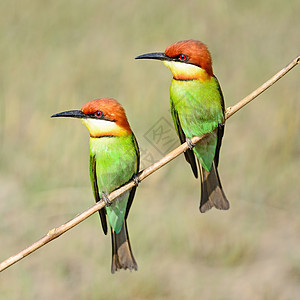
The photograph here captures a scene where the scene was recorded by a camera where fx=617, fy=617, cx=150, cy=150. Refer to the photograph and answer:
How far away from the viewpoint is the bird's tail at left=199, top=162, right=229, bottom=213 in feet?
7.18

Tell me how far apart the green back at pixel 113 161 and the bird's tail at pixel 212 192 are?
11.6 inches

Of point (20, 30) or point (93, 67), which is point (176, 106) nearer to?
point (93, 67)

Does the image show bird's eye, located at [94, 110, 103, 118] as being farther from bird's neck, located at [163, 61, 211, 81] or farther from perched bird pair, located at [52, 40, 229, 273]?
bird's neck, located at [163, 61, 211, 81]

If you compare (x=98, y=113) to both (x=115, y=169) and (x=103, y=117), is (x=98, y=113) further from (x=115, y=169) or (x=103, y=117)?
(x=115, y=169)

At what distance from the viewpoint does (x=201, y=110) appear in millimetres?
2371

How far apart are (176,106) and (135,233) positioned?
9.59ft

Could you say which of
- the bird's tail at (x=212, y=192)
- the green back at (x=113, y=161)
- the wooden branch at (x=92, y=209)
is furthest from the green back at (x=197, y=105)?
the wooden branch at (x=92, y=209)

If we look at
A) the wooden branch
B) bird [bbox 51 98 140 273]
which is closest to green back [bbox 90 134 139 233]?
bird [bbox 51 98 140 273]

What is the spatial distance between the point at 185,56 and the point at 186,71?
0.47 ft

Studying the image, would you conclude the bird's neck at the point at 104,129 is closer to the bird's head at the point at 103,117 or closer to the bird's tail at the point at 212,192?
the bird's head at the point at 103,117

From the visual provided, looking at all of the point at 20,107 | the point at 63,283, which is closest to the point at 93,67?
the point at 20,107

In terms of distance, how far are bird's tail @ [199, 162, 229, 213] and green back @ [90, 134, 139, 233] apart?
0.30m

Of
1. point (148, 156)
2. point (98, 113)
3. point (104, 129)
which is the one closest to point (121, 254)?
point (104, 129)

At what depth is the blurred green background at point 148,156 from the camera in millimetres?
5098
